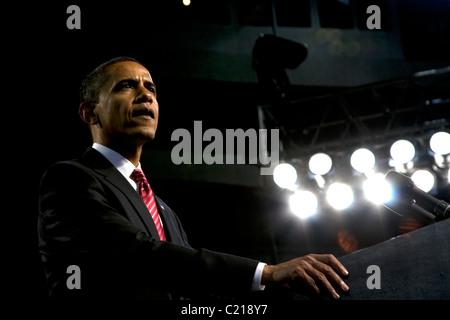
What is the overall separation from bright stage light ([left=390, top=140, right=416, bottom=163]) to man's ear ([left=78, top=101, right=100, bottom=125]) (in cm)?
409

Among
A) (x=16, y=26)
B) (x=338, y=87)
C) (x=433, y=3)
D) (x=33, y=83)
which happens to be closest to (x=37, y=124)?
(x=33, y=83)

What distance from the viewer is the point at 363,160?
16.8ft

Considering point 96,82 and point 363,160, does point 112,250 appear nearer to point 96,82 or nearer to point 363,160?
point 96,82

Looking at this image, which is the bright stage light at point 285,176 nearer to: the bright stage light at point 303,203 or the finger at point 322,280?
the bright stage light at point 303,203

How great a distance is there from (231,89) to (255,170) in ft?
5.40

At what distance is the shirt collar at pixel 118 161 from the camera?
62.1 inches

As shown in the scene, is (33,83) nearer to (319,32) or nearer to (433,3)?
(319,32)

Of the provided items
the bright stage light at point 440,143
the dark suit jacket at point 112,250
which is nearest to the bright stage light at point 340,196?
the bright stage light at point 440,143

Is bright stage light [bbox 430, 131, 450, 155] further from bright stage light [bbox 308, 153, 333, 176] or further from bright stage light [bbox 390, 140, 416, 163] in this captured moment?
bright stage light [bbox 308, 153, 333, 176]

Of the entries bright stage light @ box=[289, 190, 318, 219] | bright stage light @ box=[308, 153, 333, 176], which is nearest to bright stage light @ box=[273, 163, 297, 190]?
bright stage light @ box=[289, 190, 318, 219]

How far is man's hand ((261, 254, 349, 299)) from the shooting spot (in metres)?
0.93

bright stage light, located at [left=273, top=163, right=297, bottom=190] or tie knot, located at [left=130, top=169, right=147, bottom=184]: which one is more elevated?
bright stage light, located at [left=273, top=163, right=297, bottom=190]

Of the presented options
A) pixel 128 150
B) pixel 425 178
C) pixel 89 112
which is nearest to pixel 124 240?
pixel 128 150

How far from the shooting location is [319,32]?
8.82m
